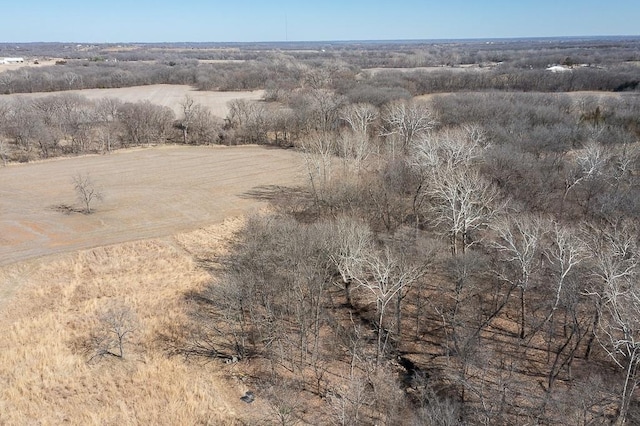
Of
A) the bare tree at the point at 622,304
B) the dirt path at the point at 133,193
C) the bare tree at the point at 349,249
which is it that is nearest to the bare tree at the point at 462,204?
the bare tree at the point at 349,249

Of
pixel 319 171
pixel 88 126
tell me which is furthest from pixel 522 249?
pixel 88 126

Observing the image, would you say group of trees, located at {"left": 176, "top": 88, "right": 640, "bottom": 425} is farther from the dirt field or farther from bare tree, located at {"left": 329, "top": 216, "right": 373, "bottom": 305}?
the dirt field

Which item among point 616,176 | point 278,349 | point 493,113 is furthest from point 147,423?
point 493,113

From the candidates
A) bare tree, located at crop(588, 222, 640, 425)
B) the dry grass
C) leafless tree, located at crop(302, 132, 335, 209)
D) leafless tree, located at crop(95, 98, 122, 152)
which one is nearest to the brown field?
the dry grass

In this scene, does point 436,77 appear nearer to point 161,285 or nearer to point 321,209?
point 321,209

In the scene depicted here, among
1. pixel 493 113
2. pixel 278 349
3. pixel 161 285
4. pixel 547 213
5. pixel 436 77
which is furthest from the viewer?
pixel 436 77

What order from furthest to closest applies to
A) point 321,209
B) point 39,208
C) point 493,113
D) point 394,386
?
point 493,113 < point 39,208 < point 321,209 < point 394,386
